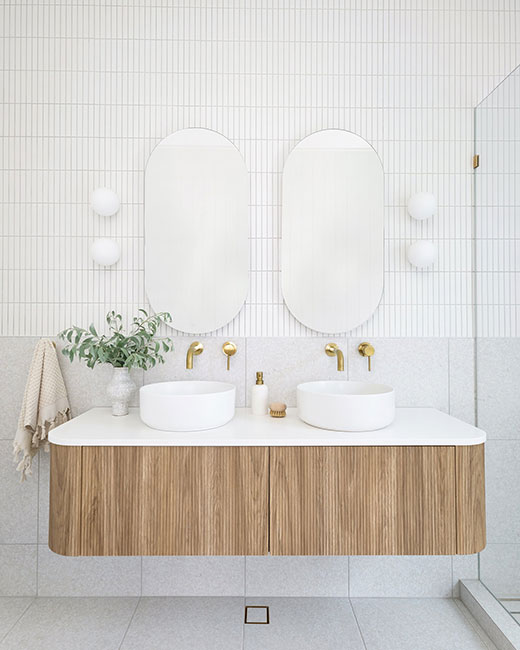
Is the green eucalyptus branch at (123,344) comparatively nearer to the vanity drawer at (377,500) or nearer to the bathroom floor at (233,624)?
the vanity drawer at (377,500)

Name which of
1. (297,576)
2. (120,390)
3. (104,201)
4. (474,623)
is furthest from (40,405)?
(474,623)

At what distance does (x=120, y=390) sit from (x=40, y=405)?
367 mm

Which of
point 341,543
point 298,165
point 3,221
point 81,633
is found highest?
point 298,165

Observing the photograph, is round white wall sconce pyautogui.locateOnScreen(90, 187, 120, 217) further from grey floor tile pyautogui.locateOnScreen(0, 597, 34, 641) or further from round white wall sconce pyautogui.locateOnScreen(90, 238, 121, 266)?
grey floor tile pyautogui.locateOnScreen(0, 597, 34, 641)

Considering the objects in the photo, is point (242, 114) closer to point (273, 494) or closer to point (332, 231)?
point (332, 231)

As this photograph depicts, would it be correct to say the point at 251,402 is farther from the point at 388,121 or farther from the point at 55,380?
the point at 388,121

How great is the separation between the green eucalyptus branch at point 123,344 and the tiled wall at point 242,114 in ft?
0.29

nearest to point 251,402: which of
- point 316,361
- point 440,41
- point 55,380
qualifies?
point 316,361

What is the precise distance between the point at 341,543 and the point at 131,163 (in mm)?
1687

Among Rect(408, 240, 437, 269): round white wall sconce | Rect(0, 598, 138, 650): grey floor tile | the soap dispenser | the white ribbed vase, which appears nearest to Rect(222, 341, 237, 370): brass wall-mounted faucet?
the soap dispenser

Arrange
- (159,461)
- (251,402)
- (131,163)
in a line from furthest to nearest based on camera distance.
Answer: (131,163), (251,402), (159,461)

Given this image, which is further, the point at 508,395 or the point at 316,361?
the point at 316,361

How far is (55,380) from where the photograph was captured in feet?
6.24

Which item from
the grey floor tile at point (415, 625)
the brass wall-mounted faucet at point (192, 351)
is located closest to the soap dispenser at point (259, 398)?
the brass wall-mounted faucet at point (192, 351)
